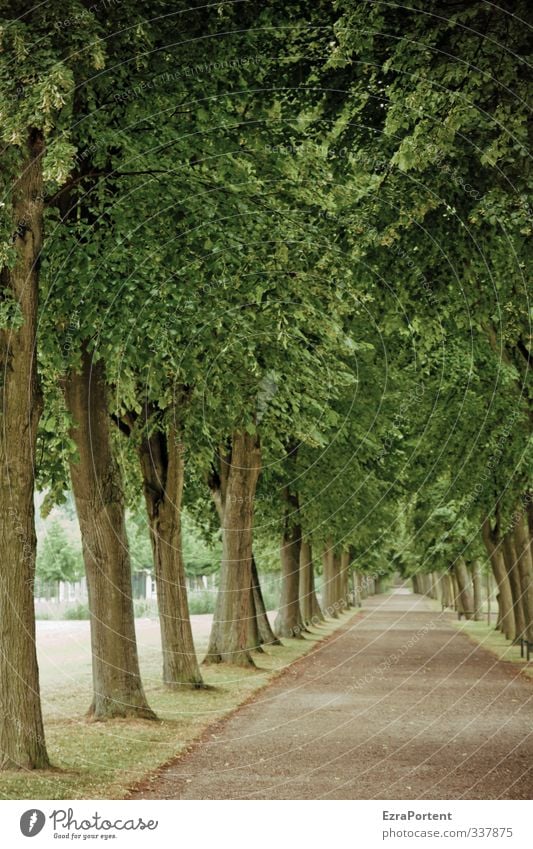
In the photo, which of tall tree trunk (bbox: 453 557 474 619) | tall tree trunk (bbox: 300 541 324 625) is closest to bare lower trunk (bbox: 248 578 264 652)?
tall tree trunk (bbox: 300 541 324 625)

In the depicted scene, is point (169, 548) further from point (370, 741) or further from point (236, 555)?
point (370, 741)

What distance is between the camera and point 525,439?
90.7 feet

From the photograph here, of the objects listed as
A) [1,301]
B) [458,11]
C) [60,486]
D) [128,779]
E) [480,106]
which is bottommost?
[128,779]

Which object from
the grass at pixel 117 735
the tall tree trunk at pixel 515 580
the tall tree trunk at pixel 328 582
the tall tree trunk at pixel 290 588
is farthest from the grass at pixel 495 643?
the grass at pixel 117 735

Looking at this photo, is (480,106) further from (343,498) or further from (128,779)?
(343,498)

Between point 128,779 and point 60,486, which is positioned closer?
point 128,779

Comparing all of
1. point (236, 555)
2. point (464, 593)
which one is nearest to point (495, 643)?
point (236, 555)

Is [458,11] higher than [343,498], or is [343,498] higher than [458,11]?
[458,11]

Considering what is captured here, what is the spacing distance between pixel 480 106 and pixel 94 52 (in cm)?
448

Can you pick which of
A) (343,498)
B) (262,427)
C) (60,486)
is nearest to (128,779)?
(60,486)

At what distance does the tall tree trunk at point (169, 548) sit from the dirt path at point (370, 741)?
1.78 metres

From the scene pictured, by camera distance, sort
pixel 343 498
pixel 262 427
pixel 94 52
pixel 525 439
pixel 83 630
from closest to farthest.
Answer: pixel 94 52
pixel 262 427
pixel 525 439
pixel 343 498
pixel 83 630

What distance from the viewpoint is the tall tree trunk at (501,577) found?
37094mm
